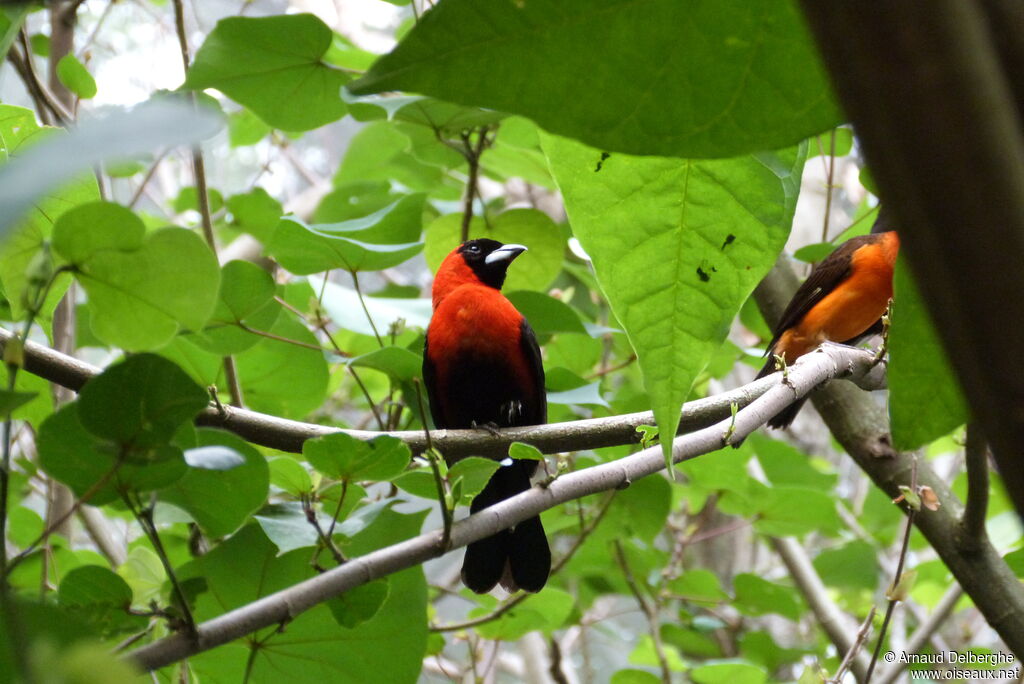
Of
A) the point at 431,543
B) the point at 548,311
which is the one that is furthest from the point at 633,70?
the point at 548,311

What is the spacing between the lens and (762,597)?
2625 mm

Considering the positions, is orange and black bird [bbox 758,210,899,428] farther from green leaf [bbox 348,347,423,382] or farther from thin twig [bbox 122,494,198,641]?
thin twig [bbox 122,494,198,641]

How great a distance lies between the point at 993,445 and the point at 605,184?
364 mm

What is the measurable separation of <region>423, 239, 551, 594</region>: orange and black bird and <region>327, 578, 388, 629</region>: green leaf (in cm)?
128

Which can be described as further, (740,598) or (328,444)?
(740,598)

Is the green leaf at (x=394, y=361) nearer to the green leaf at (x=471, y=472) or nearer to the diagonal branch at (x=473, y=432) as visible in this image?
the diagonal branch at (x=473, y=432)

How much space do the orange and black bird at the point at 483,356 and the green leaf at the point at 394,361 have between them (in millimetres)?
717

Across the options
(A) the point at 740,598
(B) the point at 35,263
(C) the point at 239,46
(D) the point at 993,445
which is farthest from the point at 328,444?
(A) the point at 740,598

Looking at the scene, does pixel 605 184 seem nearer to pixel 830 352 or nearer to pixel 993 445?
pixel 993 445

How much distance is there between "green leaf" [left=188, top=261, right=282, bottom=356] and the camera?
4.89 feet

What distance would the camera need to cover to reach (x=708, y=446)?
1062 mm

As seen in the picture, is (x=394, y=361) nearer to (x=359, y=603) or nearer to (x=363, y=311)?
(x=363, y=311)

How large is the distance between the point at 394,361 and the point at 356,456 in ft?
1.86

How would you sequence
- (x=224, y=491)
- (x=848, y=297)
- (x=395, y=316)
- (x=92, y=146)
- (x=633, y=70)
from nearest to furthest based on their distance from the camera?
(x=92, y=146), (x=633, y=70), (x=224, y=491), (x=395, y=316), (x=848, y=297)
